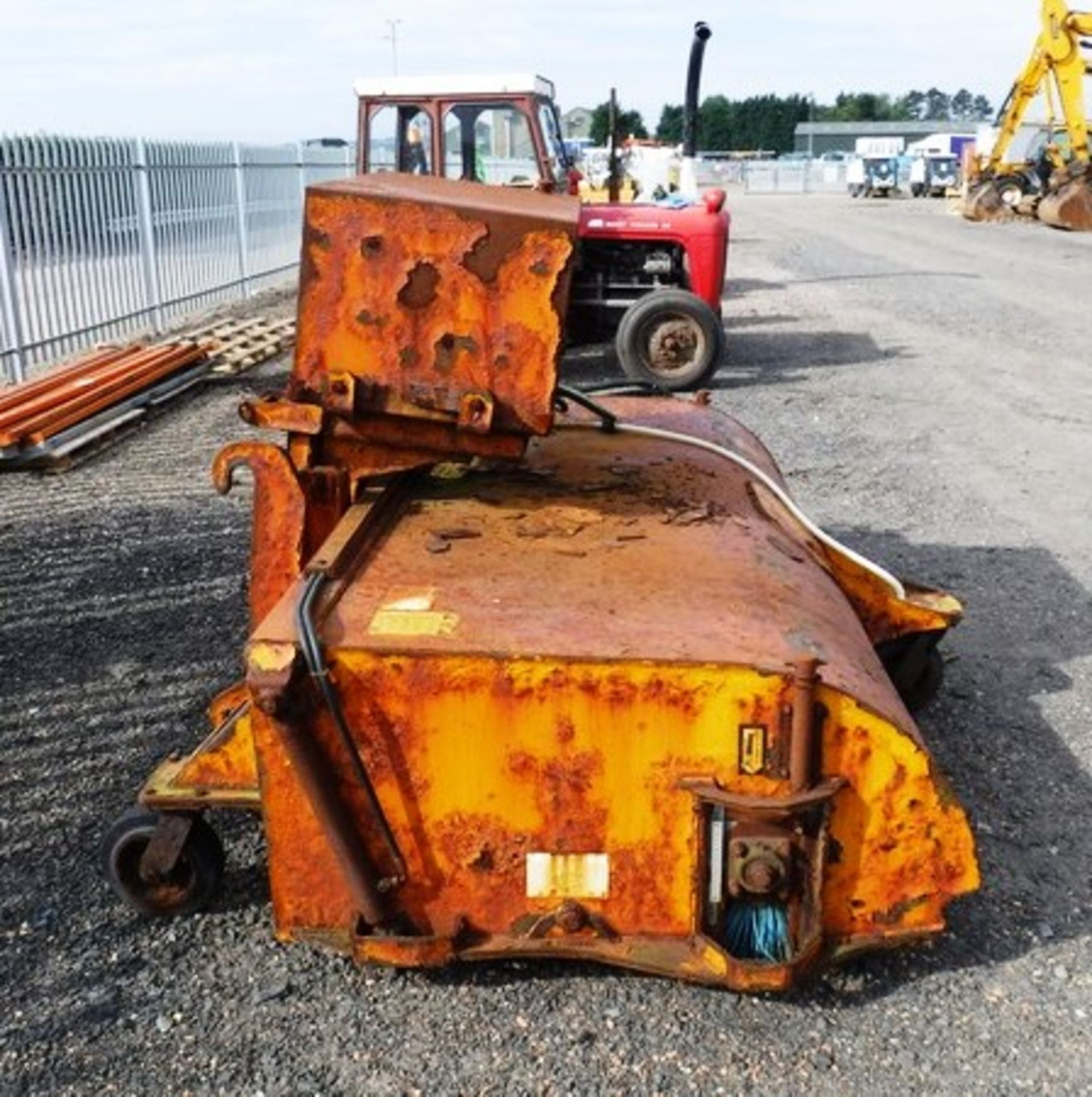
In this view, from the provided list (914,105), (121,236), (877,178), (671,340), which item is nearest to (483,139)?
(671,340)

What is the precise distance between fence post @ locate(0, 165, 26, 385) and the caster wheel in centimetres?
731

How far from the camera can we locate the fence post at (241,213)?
14562mm

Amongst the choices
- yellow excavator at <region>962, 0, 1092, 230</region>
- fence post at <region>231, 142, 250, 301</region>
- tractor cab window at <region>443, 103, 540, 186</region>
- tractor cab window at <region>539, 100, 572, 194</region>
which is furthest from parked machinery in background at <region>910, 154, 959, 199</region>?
tractor cab window at <region>443, 103, 540, 186</region>

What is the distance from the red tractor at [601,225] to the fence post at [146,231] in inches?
106

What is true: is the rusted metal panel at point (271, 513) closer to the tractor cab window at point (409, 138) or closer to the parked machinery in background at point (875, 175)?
the tractor cab window at point (409, 138)

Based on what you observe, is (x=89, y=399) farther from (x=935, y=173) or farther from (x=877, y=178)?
(x=935, y=173)

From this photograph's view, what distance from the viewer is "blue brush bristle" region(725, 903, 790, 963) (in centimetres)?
263

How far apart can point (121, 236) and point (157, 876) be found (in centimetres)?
960

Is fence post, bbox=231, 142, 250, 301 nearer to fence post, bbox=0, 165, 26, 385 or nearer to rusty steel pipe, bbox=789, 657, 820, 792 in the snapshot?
fence post, bbox=0, 165, 26, 385

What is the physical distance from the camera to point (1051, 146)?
2608cm

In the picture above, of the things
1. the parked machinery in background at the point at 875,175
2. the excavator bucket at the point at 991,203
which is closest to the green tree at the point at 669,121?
the parked machinery in background at the point at 875,175

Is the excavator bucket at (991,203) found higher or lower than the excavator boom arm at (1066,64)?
lower

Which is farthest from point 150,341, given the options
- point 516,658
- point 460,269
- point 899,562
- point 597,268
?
point 516,658

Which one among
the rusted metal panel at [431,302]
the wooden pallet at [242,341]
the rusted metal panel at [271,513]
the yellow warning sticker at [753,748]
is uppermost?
the rusted metal panel at [431,302]
